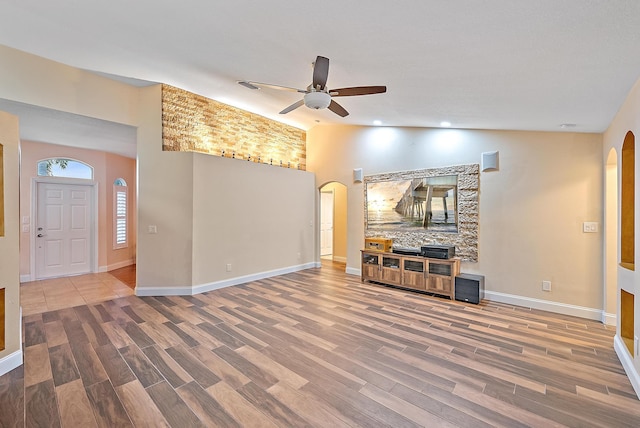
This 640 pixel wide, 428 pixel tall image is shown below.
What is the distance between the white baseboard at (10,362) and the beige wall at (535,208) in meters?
5.62

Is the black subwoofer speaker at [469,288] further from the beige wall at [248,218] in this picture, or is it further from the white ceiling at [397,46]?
the beige wall at [248,218]

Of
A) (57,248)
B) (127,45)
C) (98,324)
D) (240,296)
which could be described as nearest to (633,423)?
(240,296)

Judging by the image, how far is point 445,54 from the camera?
233 cm

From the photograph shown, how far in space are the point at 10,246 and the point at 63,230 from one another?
450 cm

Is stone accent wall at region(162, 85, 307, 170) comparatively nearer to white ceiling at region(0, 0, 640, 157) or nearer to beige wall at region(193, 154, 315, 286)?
beige wall at region(193, 154, 315, 286)

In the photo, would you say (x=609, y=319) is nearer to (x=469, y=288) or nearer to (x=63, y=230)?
(x=469, y=288)

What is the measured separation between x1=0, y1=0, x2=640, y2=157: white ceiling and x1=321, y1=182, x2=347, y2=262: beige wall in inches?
170

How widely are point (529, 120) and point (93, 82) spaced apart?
6.20m

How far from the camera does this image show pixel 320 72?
2.65m

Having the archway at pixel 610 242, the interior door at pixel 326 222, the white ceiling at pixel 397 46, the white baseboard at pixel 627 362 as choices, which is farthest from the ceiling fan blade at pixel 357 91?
the interior door at pixel 326 222

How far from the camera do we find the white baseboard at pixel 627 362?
2.17 meters

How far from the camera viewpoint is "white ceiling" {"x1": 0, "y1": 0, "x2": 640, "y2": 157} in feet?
5.84

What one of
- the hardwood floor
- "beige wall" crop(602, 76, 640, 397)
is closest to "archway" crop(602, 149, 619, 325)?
the hardwood floor

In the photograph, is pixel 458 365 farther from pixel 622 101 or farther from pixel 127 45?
pixel 127 45
